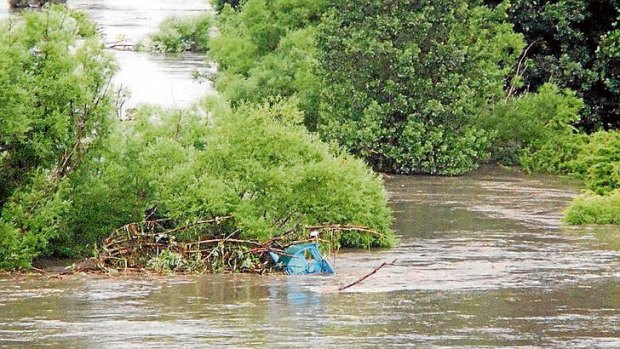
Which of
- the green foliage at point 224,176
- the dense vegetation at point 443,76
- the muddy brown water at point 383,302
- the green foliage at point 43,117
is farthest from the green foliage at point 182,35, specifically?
the green foliage at point 43,117

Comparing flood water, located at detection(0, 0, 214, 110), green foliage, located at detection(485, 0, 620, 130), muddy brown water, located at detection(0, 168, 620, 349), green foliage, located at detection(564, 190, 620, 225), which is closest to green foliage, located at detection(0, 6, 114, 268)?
muddy brown water, located at detection(0, 168, 620, 349)

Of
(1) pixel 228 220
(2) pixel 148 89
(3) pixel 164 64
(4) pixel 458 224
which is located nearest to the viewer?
(1) pixel 228 220

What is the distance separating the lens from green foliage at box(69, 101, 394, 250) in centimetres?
2269

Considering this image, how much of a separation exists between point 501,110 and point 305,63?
5.54 metres

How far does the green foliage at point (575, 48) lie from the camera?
3925 cm

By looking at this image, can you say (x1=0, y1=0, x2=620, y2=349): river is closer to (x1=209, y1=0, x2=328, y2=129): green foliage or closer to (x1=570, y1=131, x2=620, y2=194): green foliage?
(x1=570, y1=131, x2=620, y2=194): green foliage

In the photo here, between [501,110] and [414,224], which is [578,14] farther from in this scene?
[414,224]

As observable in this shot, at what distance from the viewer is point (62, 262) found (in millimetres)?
23625

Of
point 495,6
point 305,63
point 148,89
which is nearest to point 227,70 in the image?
point 305,63

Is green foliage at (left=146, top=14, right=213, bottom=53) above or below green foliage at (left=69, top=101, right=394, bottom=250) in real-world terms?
below

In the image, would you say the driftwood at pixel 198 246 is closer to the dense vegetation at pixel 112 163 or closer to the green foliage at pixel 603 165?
the dense vegetation at pixel 112 163

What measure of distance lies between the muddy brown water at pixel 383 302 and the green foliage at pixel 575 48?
1290 centimetres

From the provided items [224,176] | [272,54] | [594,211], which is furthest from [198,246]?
[272,54]

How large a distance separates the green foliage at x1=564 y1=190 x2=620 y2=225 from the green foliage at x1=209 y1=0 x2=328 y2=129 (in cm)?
999
